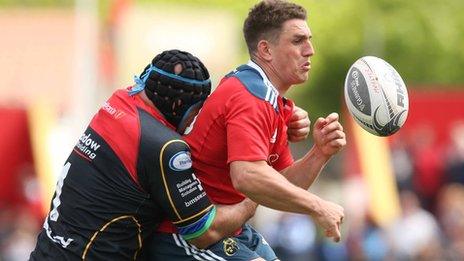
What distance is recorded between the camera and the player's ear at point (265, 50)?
→ 356 inches

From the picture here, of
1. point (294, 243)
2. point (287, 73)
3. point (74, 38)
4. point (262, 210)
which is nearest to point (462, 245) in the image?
point (294, 243)

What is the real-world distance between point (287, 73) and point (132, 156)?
1.22 m

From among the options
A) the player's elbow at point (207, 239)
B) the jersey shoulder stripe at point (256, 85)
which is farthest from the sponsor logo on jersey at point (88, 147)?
the jersey shoulder stripe at point (256, 85)

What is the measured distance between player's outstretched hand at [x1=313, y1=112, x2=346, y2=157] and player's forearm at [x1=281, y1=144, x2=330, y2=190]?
0.70ft

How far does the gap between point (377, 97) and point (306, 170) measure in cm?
77

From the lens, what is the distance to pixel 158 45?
35656 mm

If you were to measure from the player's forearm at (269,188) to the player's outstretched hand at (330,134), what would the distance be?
0.61 m

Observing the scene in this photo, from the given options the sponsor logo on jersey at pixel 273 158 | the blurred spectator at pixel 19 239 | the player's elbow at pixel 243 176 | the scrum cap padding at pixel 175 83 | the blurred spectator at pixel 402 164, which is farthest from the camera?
the blurred spectator at pixel 19 239

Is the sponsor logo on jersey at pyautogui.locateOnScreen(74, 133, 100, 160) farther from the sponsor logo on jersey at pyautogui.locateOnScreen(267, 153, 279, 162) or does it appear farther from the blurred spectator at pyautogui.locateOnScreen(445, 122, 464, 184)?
the blurred spectator at pyautogui.locateOnScreen(445, 122, 464, 184)

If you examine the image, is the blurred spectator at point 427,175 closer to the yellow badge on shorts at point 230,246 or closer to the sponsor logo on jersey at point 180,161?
the yellow badge on shorts at point 230,246

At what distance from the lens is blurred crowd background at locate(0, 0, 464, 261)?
20422 millimetres

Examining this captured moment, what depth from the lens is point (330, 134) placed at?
29.6 feet

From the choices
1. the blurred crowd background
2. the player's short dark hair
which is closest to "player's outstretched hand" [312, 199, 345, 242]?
the player's short dark hair

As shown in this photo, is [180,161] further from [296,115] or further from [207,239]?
[296,115]
